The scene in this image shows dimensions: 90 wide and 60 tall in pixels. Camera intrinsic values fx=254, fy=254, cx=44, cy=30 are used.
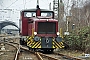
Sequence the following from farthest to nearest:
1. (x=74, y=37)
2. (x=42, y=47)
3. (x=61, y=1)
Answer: (x=61, y=1) → (x=74, y=37) → (x=42, y=47)

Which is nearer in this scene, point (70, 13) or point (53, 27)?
point (53, 27)

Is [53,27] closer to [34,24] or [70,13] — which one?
[34,24]

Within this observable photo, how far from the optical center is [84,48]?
18.2 metres

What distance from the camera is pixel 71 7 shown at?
36.7 meters

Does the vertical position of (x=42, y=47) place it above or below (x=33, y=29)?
below

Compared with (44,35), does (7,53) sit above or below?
below

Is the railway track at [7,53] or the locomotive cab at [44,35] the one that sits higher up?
the locomotive cab at [44,35]

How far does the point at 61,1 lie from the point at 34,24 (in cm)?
2160

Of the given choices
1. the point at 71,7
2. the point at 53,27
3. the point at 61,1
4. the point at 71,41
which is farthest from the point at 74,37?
the point at 61,1

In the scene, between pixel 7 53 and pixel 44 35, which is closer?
pixel 44 35

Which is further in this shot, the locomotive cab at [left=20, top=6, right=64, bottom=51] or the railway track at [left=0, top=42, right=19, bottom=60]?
the locomotive cab at [left=20, top=6, right=64, bottom=51]

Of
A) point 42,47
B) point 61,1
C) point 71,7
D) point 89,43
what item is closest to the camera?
point 89,43

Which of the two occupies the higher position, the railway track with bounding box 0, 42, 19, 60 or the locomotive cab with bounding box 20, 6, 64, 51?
the locomotive cab with bounding box 20, 6, 64, 51

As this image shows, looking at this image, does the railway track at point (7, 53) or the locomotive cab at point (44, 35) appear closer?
the railway track at point (7, 53)
